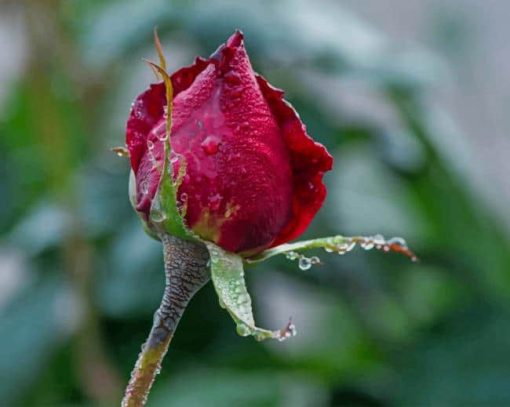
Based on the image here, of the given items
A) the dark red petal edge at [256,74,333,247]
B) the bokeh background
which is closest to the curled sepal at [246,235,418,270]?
the dark red petal edge at [256,74,333,247]

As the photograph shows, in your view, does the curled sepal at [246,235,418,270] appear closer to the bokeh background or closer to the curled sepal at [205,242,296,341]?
the curled sepal at [205,242,296,341]

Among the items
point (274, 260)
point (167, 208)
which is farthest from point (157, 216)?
point (274, 260)

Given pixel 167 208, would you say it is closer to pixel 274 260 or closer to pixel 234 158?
pixel 234 158

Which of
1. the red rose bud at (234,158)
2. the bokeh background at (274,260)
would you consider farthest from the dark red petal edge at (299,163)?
the bokeh background at (274,260)

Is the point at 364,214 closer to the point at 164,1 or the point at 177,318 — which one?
the point at 164,1

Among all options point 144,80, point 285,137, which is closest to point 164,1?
point 144,80

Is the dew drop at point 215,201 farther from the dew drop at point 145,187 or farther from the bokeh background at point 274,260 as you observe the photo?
the bokeh background at point 274,260

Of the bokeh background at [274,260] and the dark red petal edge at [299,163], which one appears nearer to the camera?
the dark red petal edge at [299,163]

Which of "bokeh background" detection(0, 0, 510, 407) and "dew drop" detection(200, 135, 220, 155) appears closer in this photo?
"dew drop" detection(200, 135, 220, 155)
